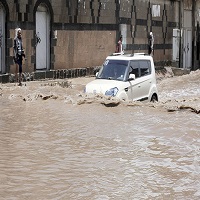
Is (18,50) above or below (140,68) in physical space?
above

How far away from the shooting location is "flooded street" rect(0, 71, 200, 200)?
605 centimetres

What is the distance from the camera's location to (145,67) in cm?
1492

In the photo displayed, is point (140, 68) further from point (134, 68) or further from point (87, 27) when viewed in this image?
point (87, 27)

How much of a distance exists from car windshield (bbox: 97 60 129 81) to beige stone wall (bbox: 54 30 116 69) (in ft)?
25.8

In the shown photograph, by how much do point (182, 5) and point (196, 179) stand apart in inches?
1195

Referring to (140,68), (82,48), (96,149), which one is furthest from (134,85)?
(82,48)

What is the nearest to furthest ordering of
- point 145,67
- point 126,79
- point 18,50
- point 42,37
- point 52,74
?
point 126,79 < point 145,67 < point 18,50 < point 42,37 < point 52,74

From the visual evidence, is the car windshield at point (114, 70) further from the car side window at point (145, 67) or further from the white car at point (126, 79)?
the car side window at point (145, 67)

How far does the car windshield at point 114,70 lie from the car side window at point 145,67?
62 cm

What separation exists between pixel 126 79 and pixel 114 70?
1.80 feet

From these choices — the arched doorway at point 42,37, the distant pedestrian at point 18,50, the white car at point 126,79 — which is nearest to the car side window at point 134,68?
the white car at point 126,79

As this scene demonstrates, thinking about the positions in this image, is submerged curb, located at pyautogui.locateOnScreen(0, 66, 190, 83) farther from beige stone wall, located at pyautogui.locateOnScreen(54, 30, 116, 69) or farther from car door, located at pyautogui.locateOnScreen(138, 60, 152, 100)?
car door, located at pyautogui.locateOnScreen(138, 60, 152, 100)

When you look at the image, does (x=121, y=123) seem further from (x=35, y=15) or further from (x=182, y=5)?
(x=182, y=5)

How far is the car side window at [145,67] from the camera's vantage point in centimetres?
1472
